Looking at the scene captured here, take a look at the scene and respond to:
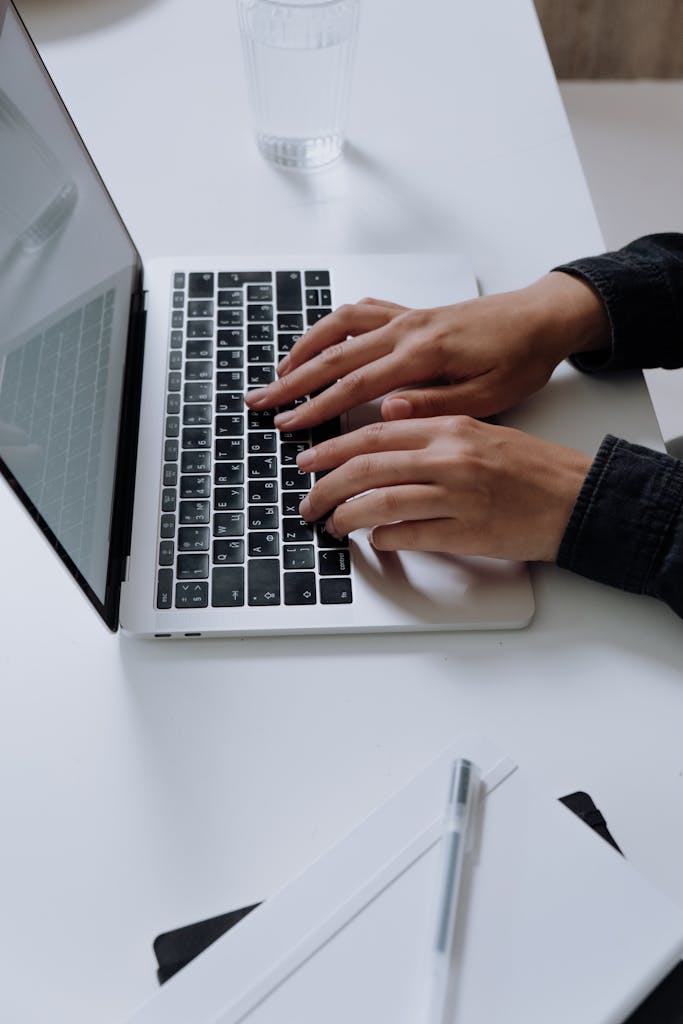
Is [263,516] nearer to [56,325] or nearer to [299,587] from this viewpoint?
[299,587]

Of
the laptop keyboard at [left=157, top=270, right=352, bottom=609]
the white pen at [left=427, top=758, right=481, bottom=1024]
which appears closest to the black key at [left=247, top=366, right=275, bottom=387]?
the laptop keyboard at [left=157, top=270, right=352, bottom=609]

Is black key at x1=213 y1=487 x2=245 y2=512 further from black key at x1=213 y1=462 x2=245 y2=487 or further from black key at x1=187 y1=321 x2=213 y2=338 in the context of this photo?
black key at x1=187 y1=321 x2=213 y2=338

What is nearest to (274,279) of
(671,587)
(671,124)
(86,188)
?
(86,188)

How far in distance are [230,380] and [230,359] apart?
21 millimetres

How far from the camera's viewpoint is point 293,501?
65 centimetres

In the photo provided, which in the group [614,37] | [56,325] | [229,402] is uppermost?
[56,325]

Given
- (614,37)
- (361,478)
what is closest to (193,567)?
(361,478)

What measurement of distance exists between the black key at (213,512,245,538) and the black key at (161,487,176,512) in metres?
0.03

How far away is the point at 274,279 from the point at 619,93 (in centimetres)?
128

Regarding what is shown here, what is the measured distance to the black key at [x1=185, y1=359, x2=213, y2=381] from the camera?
2.34 feet

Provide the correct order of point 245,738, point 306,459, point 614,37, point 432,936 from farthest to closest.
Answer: point 614,37
point 306,459
point 245,738
point 432,936

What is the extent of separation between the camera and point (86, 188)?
2.21 ft

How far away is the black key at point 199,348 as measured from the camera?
2.39 feet

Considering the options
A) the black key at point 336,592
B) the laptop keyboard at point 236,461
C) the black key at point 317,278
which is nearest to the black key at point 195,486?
the laptop keyboard at point 236,461
